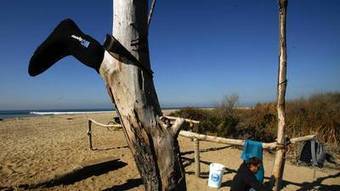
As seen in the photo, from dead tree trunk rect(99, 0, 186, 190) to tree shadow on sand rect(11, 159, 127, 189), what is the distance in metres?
4.98

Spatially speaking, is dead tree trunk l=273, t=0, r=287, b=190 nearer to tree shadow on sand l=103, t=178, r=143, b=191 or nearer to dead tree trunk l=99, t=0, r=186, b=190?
tree shadow on sand l=103, t=178, r=143, b=191

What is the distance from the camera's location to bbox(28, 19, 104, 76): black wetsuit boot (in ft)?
5.50

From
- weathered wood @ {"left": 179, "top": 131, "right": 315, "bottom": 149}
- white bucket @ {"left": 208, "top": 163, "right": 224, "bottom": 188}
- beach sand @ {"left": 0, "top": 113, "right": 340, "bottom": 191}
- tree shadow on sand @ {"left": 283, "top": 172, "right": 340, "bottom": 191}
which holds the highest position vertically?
weathered wood @ {"left": 179, "top": 131, "right": 315, "bottom": 149}

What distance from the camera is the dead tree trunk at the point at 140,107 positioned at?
1644mm

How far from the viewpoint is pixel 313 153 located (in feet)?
22.4

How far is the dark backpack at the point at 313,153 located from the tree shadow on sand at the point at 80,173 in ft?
16.4

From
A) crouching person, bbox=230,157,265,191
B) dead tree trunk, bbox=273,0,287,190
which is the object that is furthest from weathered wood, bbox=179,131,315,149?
crouching person, bbox=230,157,265,191

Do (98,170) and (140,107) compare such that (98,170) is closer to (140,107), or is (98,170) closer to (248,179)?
(248,179)

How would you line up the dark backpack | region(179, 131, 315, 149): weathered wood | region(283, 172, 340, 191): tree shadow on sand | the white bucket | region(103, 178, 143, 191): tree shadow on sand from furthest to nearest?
the dark backpack
region(283, 172, 340, 191): tree shadow on sand
region(103, 178, 143, 191): tree shadow on sand
the white bucket
region(179, 131, 315, 149): weathered wood

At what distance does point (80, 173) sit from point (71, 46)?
5.37 metres

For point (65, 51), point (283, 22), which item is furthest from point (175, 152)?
point (283, 22)

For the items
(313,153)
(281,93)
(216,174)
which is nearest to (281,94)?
(281,93)

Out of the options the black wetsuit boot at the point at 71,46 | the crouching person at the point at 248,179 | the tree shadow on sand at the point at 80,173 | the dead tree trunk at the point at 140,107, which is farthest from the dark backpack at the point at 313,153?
the black wetsuit boot at the point at 71,46

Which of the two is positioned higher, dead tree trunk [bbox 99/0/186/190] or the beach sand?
dead tree trunk [bbox 99/0/186/190]
